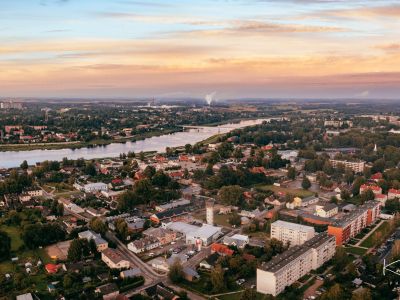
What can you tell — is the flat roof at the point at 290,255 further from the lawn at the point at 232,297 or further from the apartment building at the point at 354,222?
the apartment building at the point at 354,222

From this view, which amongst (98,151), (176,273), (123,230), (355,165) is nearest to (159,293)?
(176,273)

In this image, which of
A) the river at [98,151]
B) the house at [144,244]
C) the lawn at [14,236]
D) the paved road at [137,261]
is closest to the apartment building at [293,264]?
the paved road at [137,261]

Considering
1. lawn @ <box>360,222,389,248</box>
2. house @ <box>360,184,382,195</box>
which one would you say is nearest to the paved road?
lawn @ <box>360,222,389,248</box>

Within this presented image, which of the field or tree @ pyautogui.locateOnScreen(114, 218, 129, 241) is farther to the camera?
tree @ pyautogui.locateOnScreen(114, 218, 129, 241)

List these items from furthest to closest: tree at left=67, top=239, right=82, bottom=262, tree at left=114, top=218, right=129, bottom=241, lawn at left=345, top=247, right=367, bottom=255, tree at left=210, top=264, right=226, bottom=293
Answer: tree at left=114, top=218, right=129, bottom=241, lawn at left=345, top=247, right=367, bottom=255, tree at left=67, top=239, right=82, bottom=262, tree at left=210, top=264, right=226, bottom=293

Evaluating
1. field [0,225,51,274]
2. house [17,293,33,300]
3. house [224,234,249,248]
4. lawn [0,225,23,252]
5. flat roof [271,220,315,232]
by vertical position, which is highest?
flat roof [271,220,315,232]

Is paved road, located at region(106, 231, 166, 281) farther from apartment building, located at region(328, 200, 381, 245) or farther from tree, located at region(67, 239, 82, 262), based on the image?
apartment building, located at region(328, 200, 381, 245)

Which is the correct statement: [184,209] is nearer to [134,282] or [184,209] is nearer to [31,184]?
[134,282]
